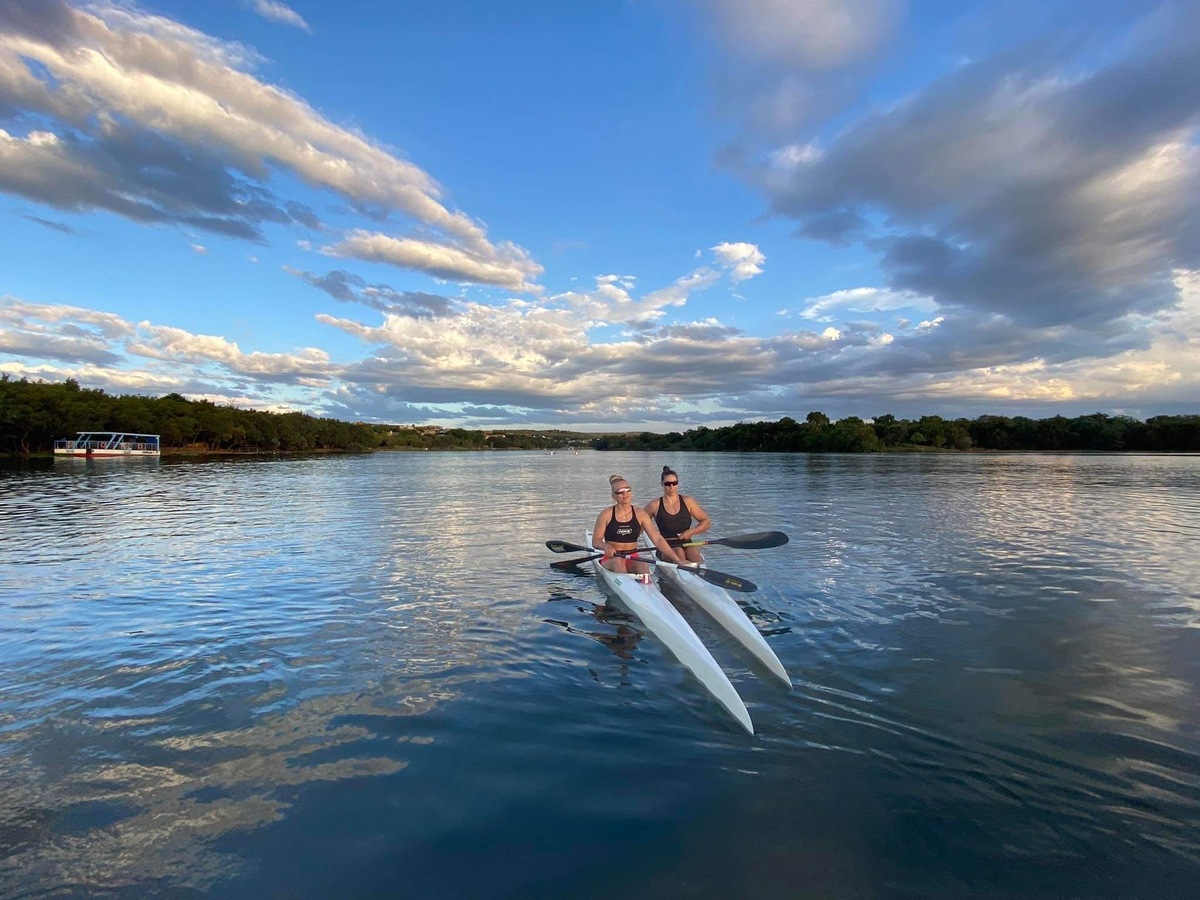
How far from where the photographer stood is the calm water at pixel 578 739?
14.0 ft

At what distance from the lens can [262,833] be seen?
15.2ft

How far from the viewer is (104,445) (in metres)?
83.7

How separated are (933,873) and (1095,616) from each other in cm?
838

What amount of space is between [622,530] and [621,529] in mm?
28

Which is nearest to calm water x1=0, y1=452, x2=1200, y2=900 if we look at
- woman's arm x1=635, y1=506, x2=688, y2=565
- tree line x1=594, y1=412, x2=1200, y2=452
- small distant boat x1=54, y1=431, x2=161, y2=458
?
woman's arm x1=635, y1=506, x2=688, y2=565

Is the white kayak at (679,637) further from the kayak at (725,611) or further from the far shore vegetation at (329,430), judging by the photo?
the far shore vegetation at (329,430)

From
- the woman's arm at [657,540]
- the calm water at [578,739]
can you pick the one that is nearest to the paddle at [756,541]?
the calm water at [578,739]

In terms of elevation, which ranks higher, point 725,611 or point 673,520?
point 673,520

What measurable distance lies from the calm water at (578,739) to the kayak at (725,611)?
9.2 inches

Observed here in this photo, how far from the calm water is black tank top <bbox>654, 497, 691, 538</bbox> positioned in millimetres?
2005

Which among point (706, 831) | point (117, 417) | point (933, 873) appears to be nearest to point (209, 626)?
point (706, 831)

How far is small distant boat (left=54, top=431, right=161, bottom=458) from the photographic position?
256ft

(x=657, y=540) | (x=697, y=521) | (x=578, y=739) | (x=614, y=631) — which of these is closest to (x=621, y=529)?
(x=657, y=540)

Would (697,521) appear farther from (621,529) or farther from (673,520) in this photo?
(621,529)
